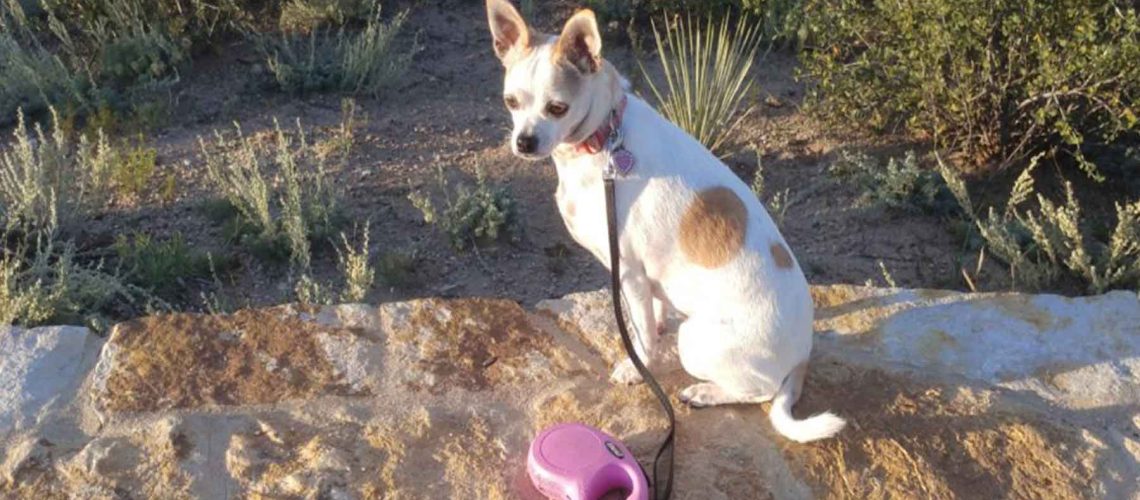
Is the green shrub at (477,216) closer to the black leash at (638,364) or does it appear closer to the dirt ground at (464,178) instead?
the dirt ground at (464,178)

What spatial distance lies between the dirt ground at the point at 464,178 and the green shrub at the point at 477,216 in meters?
0.07

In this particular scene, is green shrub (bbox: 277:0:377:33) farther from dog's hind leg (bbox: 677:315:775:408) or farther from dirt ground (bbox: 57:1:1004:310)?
dog's hind leg (bbox: 677:315:775:408)

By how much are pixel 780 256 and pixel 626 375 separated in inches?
22.8

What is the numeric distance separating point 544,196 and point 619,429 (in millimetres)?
2607

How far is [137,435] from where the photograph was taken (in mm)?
3027

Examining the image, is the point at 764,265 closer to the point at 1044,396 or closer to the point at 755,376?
the point at 755,376

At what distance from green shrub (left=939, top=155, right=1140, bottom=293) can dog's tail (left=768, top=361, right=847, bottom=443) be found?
6.34 ft

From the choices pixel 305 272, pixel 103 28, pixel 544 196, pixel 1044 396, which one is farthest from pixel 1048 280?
pixel 103 28

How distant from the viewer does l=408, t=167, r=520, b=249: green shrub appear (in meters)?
5.03

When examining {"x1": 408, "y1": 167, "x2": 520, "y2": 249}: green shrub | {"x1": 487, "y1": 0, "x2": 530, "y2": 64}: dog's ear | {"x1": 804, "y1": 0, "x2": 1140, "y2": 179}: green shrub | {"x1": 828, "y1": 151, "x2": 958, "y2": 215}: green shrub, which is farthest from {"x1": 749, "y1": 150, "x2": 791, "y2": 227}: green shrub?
{"x1": 487, "y1": 0, "x2": 530, "y2": 64}: dog's ear

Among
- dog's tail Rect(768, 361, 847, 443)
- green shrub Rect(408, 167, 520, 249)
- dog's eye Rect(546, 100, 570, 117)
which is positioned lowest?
green shrub Rect(408, 167, 520, 249)

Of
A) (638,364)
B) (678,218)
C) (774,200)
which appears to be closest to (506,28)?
(678,218)

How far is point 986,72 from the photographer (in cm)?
517

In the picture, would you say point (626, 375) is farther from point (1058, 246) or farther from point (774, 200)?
point (1058, 246)
